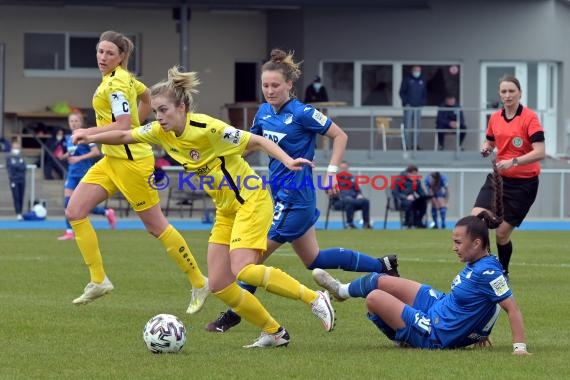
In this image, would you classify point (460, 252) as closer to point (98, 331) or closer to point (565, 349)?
point (565, 349)

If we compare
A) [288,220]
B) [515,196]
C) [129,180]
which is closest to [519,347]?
[288,220]

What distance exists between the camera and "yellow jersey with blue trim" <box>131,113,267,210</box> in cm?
827

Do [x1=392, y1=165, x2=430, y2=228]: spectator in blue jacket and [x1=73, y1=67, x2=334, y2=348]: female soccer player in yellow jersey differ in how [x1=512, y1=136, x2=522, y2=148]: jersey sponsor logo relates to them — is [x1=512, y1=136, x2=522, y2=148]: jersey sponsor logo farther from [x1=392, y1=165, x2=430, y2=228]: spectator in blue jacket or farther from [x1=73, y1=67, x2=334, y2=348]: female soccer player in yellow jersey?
[x1=392, y1=165, x2=430, y2=228]: spectator in blue jacket

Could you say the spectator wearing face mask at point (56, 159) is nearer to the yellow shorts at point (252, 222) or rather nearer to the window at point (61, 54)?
the window at point (61, 54)

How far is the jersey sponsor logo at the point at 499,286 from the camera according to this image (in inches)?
302

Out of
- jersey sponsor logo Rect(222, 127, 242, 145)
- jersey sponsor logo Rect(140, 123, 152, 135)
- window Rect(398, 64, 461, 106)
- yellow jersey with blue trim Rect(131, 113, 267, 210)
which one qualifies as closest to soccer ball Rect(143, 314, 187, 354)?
yellow jersey with blue trim Rect(131, 113, 267, 210)

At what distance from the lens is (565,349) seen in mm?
8000

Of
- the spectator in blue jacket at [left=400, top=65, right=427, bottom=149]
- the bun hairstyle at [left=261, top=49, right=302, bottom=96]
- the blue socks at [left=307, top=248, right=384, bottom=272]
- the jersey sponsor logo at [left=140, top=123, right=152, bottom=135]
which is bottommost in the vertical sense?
the blue socks at [left=307, top=248, right=384, bottom=272]

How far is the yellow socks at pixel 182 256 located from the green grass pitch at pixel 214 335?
295 mm

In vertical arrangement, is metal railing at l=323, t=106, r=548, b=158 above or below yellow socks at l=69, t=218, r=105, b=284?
above

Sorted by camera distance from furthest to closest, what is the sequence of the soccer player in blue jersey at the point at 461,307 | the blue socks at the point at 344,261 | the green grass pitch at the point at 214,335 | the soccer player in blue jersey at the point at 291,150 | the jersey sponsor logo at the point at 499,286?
the blue socks at the point at 344,261 → the soccer player in blue jersey at the point at 291,150 → the soccer player in blue jersey at the point at 461,307 → the jersey sponsor logo at the point at 499,286 → the green grass pitch at the point at 214,335

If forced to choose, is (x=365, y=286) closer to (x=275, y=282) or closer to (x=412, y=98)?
Answer: (x=275, y=282)

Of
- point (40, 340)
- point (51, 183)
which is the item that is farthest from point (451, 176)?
point (40, 340)

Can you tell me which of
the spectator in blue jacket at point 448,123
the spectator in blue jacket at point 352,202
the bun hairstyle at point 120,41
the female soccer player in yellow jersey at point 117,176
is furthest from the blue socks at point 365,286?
the spectator in blue jacket at point 448,123
